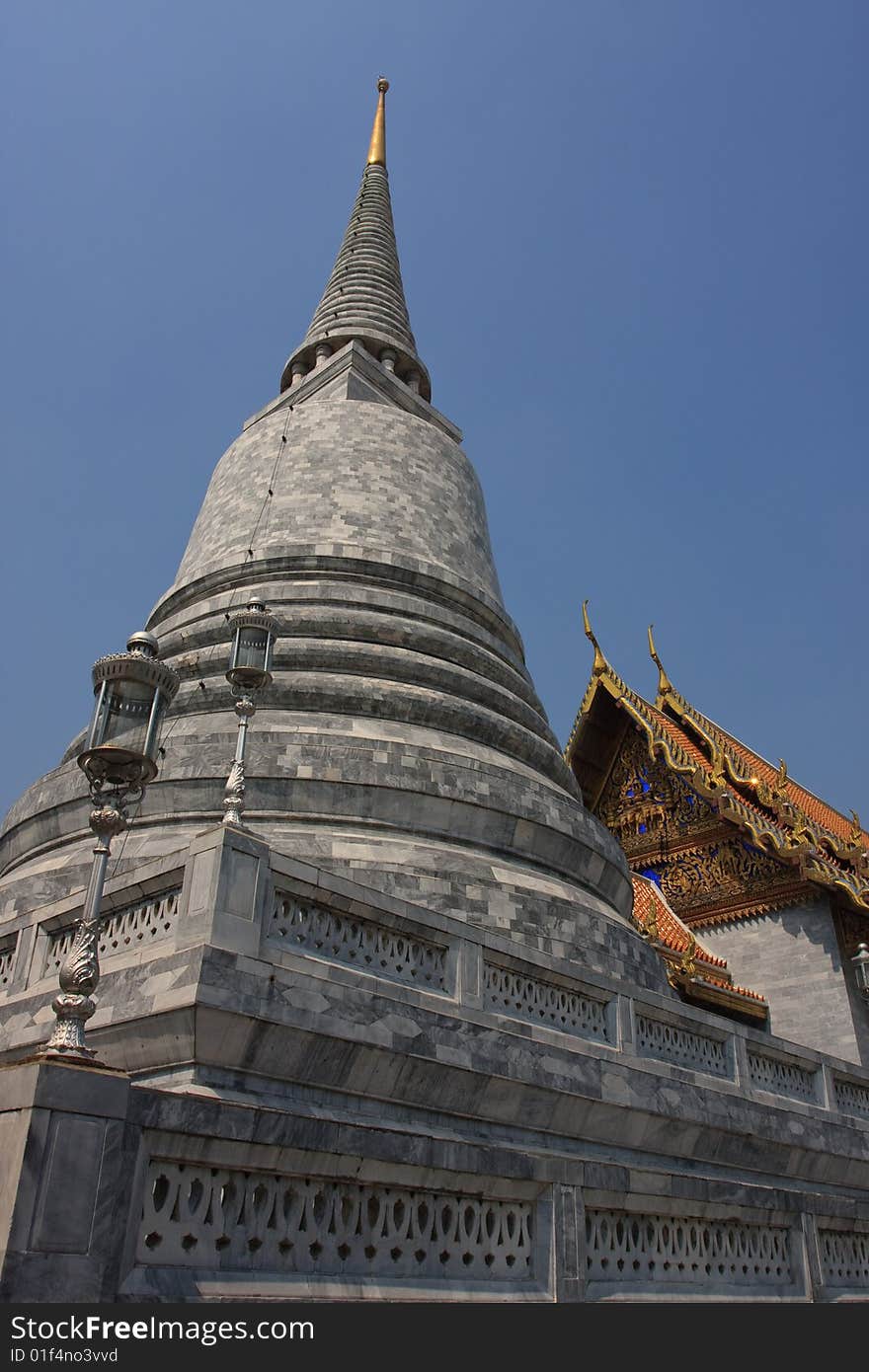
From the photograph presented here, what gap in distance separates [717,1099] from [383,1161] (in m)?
4.93

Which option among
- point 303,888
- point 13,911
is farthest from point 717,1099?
point 13,911

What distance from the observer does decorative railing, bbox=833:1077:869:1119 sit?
411 inches

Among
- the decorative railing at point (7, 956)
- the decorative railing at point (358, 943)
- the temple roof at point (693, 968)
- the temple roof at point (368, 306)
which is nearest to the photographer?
the decorative railing at point (358, 943)

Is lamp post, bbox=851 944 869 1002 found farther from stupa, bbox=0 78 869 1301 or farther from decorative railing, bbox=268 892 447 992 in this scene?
decorative railing, bbox=268 892 447 992

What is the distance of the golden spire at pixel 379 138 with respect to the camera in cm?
2577

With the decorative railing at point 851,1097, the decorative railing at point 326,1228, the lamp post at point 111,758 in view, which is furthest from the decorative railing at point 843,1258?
the lamp post at point 111,758

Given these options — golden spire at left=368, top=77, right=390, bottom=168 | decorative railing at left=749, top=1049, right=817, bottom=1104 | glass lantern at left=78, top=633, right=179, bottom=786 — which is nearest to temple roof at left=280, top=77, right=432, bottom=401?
golden spire at left=368, top=77, right=390, bottom=168

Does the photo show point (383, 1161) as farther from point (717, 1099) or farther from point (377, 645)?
point (377, 645)

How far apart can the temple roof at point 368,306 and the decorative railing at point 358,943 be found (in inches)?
534

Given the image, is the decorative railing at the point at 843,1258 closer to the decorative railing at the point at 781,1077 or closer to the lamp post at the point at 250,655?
A: the decorative railing at the point at 781,1077

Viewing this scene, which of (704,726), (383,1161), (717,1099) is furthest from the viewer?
(704,726)

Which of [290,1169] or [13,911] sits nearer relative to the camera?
[290,1169]

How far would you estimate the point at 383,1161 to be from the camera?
4.47 m


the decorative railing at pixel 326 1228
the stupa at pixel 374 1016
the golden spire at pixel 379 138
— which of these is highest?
the golden spire at pixel 379 138
